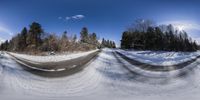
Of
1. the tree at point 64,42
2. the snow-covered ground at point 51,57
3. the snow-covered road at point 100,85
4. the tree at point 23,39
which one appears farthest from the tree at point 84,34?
the tree at point 23,39

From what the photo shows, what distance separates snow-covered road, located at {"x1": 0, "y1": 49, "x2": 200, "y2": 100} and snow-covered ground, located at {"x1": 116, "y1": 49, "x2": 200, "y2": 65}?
182 millimetres

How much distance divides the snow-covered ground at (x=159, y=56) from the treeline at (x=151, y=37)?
0.25m

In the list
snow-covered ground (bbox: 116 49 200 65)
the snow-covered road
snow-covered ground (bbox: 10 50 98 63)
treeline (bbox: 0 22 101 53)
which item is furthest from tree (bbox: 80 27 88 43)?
snow-covered ground (bbox: 116 49 200 65)

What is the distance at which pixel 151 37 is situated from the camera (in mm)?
3381

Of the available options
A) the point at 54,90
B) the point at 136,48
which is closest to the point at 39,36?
the point at 54,90

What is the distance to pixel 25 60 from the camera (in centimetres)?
298

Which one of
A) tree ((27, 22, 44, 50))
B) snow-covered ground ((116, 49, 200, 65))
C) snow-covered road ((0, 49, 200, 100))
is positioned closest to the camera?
snow-covered road ((0, 49, 200, 100))

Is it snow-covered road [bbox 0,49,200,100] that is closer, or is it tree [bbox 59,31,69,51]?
snow-covered road [bbox 0,49,200,100]

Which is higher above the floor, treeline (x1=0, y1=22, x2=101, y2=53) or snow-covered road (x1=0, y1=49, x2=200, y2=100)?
treeline (x1=0, y1=22, x2=101, y2=53)

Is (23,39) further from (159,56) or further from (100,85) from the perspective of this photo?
(159,56)

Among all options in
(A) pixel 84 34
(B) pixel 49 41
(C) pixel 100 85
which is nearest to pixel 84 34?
(A) pixel 84 34

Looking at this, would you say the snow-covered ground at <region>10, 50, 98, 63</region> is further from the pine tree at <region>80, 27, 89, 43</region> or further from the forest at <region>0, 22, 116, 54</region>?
the pine tree at <region>80, 27, 89, 43</region>

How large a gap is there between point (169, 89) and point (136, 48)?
0.82 metres

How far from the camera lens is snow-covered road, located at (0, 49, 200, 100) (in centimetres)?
275
